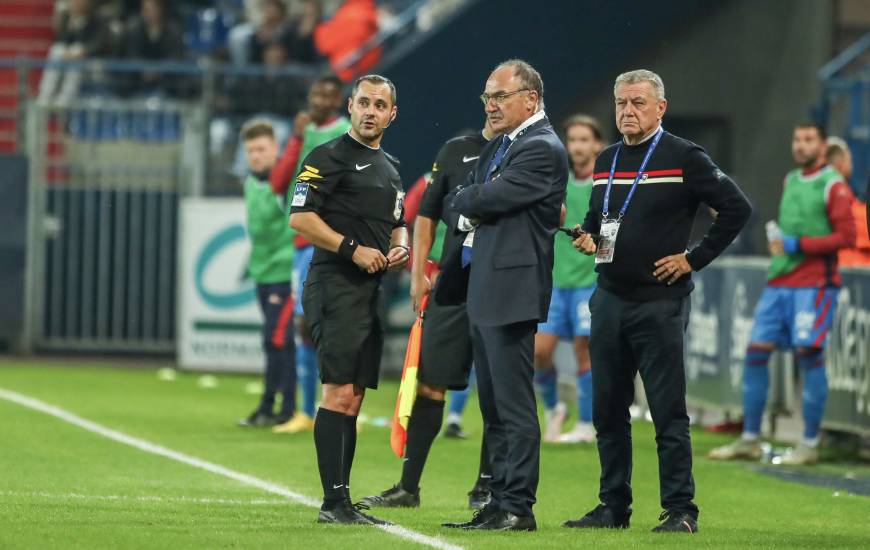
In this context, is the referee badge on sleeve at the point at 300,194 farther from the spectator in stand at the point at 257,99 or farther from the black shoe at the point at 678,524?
the spectator in stand at the point at 257,99

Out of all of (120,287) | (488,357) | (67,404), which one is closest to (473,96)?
(120,287)

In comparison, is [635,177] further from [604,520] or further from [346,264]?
[604,520]

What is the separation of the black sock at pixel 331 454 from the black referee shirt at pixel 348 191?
30.5 inches

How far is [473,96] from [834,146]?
7644mm

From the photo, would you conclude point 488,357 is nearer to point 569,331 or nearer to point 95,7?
point 569,331

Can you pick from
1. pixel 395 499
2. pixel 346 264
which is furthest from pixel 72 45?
pixel 346 264

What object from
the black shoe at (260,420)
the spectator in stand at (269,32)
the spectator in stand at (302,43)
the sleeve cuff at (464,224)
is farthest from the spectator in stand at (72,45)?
the sleeve cuff at (464,224)

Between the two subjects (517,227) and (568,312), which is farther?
(568,312)

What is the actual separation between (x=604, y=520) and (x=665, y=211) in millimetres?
→ 1548

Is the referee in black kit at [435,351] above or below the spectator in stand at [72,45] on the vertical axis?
below

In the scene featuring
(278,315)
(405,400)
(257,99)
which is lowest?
(405,400)

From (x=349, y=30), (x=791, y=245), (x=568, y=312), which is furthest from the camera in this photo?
(x=349, y=30)

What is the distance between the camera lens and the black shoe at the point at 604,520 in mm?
8578

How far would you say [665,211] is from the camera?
8.41 m
